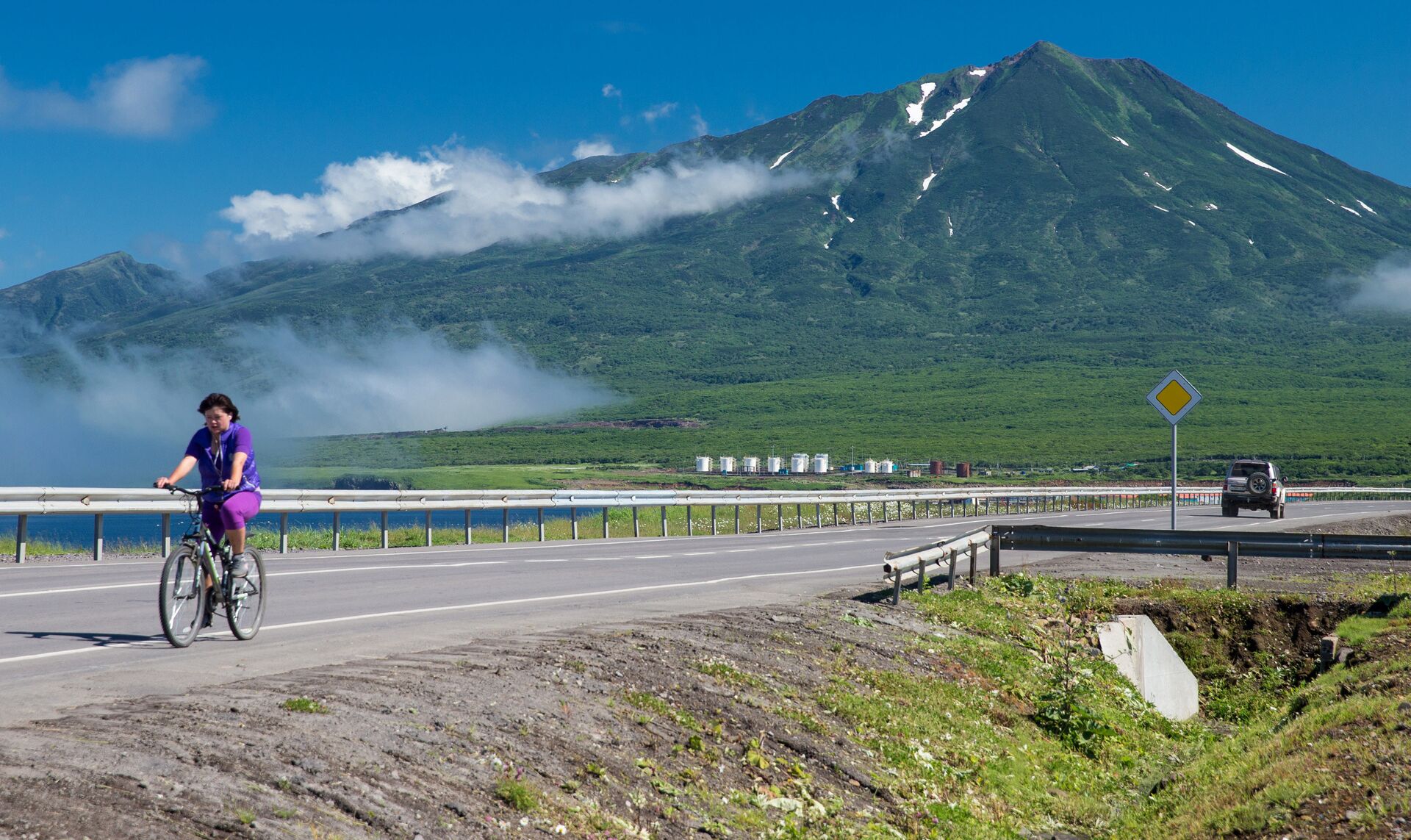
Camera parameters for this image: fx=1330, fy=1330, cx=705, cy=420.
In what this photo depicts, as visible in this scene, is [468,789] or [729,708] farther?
[729,708]

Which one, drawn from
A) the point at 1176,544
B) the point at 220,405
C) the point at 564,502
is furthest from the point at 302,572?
the point at 564,502

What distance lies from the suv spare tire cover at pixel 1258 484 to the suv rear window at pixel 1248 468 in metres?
0.35

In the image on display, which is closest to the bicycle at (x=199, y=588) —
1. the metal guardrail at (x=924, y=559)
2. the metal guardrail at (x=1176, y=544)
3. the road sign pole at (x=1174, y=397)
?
the metal guardrail at (x=924, y=559)

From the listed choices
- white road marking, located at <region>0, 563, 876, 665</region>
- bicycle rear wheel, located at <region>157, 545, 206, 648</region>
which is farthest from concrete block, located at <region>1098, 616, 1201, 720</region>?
bicycle rear wheel, located at <region>157, 545, 206, 648</region>

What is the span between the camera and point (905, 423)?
16300 centimetres

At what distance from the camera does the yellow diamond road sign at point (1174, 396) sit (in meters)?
21.5

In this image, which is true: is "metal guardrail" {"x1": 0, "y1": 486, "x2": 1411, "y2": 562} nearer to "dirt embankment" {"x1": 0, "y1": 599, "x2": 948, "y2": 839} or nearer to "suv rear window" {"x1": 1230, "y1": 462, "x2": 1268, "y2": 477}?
"suv rear window" {"x1": 1230, "y1": 462, "x2": 1268, "y2": 477}

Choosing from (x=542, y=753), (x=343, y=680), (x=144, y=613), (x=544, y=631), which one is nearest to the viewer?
(x=542, y=753)

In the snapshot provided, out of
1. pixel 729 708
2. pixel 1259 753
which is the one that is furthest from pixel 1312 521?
pixel 729 708

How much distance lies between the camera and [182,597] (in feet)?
32.8

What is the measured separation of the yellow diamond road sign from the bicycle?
15526mm

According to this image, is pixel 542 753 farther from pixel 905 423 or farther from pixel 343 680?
pixel 905 423

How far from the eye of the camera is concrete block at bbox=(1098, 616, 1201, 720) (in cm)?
1491

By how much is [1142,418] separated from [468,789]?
15662cm
